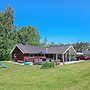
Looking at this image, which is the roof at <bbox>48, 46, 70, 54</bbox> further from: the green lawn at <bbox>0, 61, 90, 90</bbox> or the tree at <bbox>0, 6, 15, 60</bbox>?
the green lawn at <bbox>0, 61, 90, 90</bbox>

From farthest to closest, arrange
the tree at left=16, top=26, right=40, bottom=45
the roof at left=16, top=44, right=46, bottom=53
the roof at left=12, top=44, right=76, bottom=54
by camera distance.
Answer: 1. the tree at left=16, top=26, right=40, bottom=45
2. the roof at left=12, top=44, right=76, bottom=54
3. the roof at left=16, top=44, right=46, bottom=53

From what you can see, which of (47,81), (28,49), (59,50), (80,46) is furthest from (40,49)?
(80,46)

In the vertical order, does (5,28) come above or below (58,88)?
above

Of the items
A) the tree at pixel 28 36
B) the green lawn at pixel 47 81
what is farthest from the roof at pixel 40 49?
the green lawn at pixel 47 81

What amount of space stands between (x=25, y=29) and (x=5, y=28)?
73.6 feet

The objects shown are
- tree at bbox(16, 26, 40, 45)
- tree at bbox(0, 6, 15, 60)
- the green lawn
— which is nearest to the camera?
the green lawn

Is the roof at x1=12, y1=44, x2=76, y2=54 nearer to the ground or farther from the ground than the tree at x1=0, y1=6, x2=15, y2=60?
nearer to the ground

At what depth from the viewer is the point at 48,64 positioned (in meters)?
32.7

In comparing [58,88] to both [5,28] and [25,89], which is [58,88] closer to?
[25,89]

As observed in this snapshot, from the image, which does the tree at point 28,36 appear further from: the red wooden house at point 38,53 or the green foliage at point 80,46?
the green foliage at point 80,46

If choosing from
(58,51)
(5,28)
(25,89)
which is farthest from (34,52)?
(25,89)

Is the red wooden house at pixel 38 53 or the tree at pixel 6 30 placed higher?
the tree at pixel 6 30

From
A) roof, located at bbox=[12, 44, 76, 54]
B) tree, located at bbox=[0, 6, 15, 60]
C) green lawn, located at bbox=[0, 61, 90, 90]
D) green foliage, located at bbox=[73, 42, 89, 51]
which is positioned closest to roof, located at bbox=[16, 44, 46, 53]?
roof, located at bbox=[12, 44, 76, 54]

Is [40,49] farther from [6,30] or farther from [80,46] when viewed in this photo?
[80,46]
